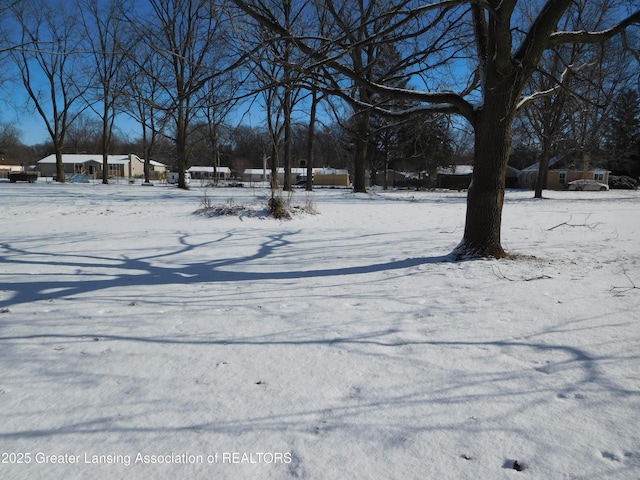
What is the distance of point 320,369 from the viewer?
2.80 m

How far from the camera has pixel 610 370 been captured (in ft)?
8.94

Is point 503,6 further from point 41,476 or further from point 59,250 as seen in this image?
point 59,250

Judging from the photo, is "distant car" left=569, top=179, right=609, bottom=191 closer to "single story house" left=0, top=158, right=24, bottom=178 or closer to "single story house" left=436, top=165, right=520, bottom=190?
"single story house" left=436, top=165, right=520, bottom=190

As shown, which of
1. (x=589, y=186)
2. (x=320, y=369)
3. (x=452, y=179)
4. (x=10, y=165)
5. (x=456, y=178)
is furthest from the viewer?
(x=10, y=165)

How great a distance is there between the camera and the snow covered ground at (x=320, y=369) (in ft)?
6.38

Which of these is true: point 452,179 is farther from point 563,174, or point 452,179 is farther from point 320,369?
point 320,369

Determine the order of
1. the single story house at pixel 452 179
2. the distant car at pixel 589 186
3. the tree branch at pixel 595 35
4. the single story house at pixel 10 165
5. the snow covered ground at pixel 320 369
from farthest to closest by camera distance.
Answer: the single story house at pixel 10 165, the single story house at pixel 452 179, the distant car at pixel 589 186, the tree branch at pixel 595 35, the snow covered ground at pixel 320 369

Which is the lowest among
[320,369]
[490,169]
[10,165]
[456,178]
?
[320,369]

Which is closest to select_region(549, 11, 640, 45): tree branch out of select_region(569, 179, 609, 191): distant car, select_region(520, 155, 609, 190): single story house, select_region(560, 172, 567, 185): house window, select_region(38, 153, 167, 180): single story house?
select_region(569, 179, 609, 191): distant car

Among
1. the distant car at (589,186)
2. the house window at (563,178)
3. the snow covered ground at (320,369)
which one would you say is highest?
the house window at (563,178)

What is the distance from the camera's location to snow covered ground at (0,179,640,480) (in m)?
1.94

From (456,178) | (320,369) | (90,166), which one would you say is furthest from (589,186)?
(90,166)

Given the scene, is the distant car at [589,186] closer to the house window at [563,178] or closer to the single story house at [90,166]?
the house window at [563,178]

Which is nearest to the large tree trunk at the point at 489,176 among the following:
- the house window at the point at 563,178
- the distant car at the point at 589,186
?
the distant car at the point at 589,186
